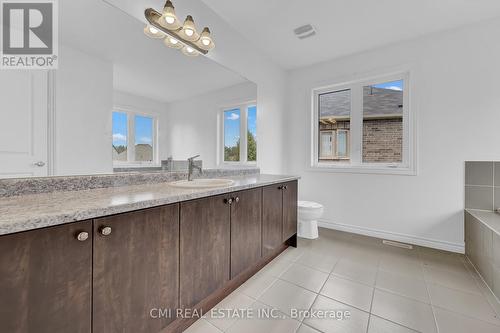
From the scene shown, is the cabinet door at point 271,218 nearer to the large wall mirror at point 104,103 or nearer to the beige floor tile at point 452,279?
the large wall mirror at point 104,103

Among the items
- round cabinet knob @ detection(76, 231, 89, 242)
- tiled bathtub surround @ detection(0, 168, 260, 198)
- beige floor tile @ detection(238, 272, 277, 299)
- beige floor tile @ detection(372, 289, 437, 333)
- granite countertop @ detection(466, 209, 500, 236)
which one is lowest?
beige floor tile @ detection(238, 272, 277, 299)

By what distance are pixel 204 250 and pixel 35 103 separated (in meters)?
1.21

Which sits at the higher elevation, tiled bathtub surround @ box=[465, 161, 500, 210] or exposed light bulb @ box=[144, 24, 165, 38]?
exposed light bulb @ box=[144, 24, 165, 38]

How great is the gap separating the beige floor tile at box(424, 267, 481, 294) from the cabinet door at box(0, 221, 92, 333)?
247cm

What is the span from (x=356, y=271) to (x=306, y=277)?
505 millimetres

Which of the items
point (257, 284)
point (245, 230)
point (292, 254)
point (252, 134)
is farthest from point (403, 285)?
point (252, 134)

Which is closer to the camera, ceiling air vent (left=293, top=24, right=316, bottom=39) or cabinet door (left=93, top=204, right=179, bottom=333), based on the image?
cabinet door (left=93, top=204, right=179, bottom=333)

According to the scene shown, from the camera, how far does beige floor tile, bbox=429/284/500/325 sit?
1398 millimetres

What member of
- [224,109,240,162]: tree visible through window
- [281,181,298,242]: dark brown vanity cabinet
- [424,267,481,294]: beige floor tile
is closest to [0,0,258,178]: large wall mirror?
[224,109,240,162]: tree visible through window

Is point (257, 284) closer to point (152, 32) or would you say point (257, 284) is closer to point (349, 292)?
point (349, 292)

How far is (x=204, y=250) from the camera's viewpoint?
129cm

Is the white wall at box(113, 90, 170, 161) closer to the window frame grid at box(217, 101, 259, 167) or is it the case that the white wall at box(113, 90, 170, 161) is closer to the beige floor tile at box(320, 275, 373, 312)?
the window frame grid at box(217, 101, 259, 167)

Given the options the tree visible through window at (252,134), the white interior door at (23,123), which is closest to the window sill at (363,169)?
the tree visible through window at (252,134)

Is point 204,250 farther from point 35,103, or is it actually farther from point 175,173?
point 35,103
